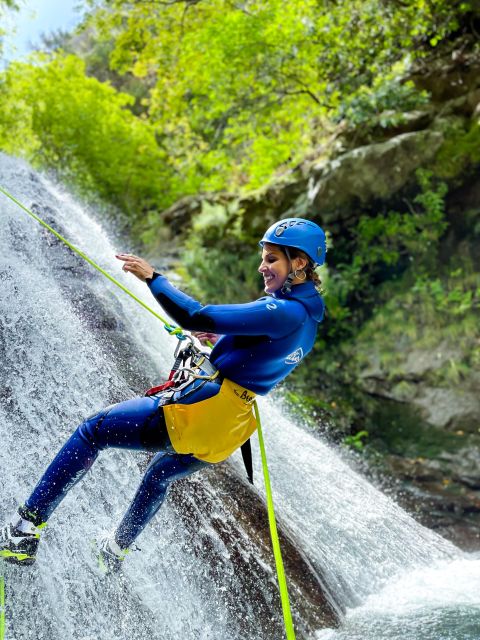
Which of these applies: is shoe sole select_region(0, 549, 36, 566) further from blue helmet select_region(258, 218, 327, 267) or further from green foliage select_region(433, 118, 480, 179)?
green foliage select_region(433, 118, 480, 179)

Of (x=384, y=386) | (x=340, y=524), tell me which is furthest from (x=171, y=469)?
(x=384, y=386)

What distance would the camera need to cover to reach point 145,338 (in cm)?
632

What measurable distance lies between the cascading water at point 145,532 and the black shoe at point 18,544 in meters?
0.35

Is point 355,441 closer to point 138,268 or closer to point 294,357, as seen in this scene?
point 294,357

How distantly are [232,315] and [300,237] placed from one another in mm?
551

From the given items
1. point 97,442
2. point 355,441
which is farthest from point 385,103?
point 97,442

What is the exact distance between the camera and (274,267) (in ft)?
10.2

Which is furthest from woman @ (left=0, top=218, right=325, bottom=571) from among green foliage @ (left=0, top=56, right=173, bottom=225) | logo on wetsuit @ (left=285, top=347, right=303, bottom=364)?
green foliage @ (left=0, top=56, right=173, bottom=225)

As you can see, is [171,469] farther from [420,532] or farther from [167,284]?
[420,532]

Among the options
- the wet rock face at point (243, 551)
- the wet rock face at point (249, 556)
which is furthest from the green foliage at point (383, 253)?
the wet rock face at point (249, 556)

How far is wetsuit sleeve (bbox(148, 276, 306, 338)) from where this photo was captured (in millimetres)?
2828

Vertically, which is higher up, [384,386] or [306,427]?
[306,427]

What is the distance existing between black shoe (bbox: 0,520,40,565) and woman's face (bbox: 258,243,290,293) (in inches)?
65.7

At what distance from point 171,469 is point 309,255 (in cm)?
130
